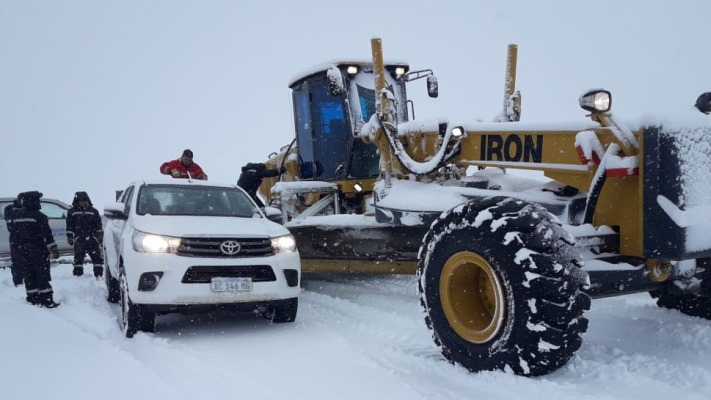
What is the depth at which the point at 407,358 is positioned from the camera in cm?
471

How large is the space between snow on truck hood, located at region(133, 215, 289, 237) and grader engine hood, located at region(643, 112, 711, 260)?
141 inches

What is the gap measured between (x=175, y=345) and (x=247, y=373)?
4.00 feet

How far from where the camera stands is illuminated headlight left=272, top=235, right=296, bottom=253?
6.12 metres

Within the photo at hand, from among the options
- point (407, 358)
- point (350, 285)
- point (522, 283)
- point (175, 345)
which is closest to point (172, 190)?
point (175, 345)

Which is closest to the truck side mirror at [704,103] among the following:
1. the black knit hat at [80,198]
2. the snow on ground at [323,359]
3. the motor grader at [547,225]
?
the motor grader at [547,225]

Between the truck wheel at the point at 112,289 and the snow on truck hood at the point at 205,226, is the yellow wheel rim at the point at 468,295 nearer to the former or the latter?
the snow on truck hood at the point at 205,226

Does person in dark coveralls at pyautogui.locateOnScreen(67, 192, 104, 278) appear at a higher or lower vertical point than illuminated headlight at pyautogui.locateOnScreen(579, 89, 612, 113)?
lower

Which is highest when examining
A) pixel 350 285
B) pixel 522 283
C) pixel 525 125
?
pixel 525 125

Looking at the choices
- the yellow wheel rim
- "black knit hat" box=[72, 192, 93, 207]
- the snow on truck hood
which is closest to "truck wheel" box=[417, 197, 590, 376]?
the yellow wheel rim

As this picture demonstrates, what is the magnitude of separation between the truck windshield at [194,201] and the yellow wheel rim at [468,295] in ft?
10.4

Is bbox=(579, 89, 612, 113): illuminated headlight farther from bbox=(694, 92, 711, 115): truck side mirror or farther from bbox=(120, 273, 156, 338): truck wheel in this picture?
bbox=(120, 273, 156, 338): truck wheel

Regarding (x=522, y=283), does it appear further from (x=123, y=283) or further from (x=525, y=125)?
(x=123, y=283)

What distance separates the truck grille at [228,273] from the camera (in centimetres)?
557

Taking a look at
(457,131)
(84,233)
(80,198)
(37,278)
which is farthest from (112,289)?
(457,131)
